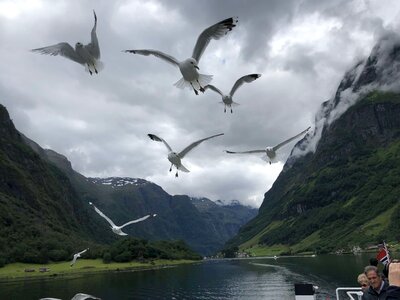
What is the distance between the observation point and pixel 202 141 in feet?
70.7

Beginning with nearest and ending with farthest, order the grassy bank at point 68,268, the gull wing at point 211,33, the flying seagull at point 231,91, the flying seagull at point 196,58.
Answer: the gull wing at point 211,33 < the flying seagull at point 196,58 < the flying seagull at point 231,91 < the grassy bank at point 68,268

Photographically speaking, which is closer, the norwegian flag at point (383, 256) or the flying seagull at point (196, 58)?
the norwegian flag at point (383, 256)

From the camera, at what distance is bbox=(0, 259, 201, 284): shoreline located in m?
142

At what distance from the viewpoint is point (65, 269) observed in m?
159

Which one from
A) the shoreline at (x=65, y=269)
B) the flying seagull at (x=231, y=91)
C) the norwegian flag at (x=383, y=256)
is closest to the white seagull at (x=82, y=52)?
the flying seagull at (x=231, y=91)

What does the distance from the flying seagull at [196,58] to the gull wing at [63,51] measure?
3178mm

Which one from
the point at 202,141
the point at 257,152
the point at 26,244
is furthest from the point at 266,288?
the point at 26,244

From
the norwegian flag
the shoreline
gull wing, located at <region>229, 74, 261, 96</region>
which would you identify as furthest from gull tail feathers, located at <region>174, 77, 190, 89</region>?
the shoreline

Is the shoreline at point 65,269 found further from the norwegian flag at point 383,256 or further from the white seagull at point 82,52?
the norwegian flag at point 383,256

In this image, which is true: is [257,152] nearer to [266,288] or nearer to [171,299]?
[171,299]

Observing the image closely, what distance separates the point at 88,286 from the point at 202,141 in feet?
311

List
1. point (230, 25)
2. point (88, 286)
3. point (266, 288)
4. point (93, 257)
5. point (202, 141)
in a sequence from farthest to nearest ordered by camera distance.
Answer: point (93, 257), point (88, 286), point (266, 288), point (202, 141), point (230, 25)

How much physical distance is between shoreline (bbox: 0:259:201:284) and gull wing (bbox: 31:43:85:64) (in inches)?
5129

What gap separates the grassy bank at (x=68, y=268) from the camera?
14569 centimetres
